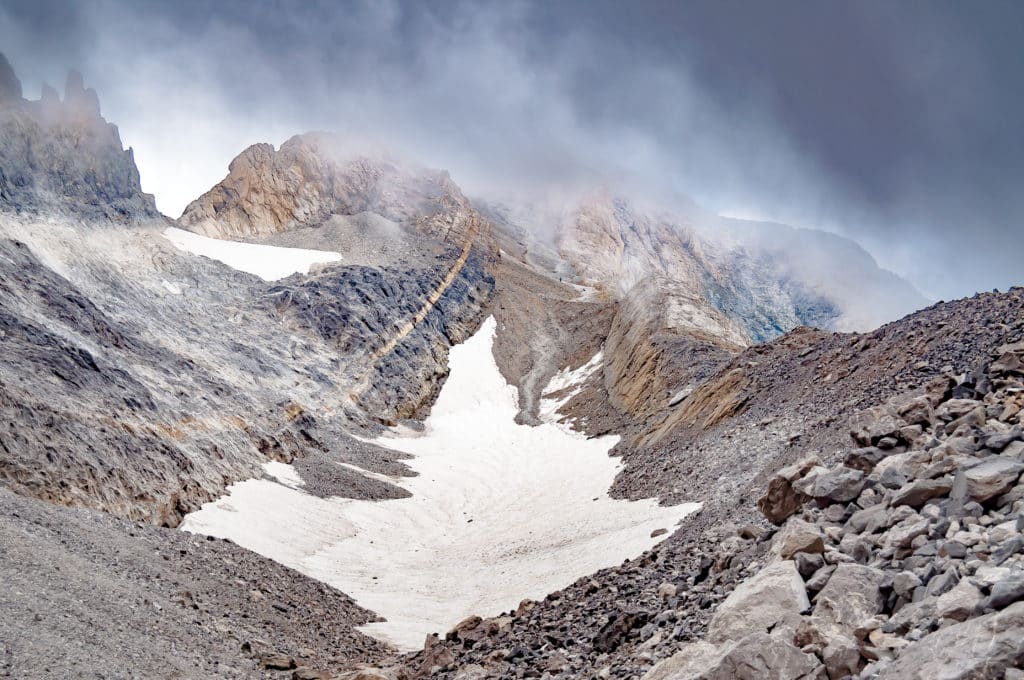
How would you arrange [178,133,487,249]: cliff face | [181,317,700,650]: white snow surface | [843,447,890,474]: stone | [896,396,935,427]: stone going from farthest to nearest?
[178,133,487,249]: cliff face < [181,317,700,650]: white snow surface < [896,396,935,427]: stone < [843,447,890,474]: stone

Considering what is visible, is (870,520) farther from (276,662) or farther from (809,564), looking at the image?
(276,662)

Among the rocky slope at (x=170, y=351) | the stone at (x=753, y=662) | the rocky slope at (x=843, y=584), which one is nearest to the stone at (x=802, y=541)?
the rocky slope at (x=843, y=584)

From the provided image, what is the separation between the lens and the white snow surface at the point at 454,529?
18.2 metres

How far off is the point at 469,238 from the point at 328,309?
32.9 m

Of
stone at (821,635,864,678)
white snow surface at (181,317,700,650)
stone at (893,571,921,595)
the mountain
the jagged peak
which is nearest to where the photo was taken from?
stone at (821,635,864,678)

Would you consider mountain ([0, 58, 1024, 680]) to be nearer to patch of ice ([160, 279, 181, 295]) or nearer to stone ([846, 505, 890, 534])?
stone ([846, 505, 890, 534])

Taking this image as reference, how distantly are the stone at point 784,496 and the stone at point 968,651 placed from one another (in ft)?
15.4

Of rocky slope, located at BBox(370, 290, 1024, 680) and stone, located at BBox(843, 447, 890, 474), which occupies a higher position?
stone, located at BBox(843, 447, 890, 474)

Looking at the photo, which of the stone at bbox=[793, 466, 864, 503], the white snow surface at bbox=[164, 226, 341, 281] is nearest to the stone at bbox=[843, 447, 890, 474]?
the stone at bbox=[793, 466, 864, 503]

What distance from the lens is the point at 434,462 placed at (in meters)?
42.2

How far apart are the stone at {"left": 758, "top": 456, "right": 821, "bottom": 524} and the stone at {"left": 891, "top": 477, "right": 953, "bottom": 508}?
6.53 ft

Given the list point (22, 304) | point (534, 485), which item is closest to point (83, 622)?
point (22, 304)

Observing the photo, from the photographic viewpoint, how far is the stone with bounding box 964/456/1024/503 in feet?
22.5

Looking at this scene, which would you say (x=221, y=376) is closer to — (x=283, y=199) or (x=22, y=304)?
(x=22, y=304)
